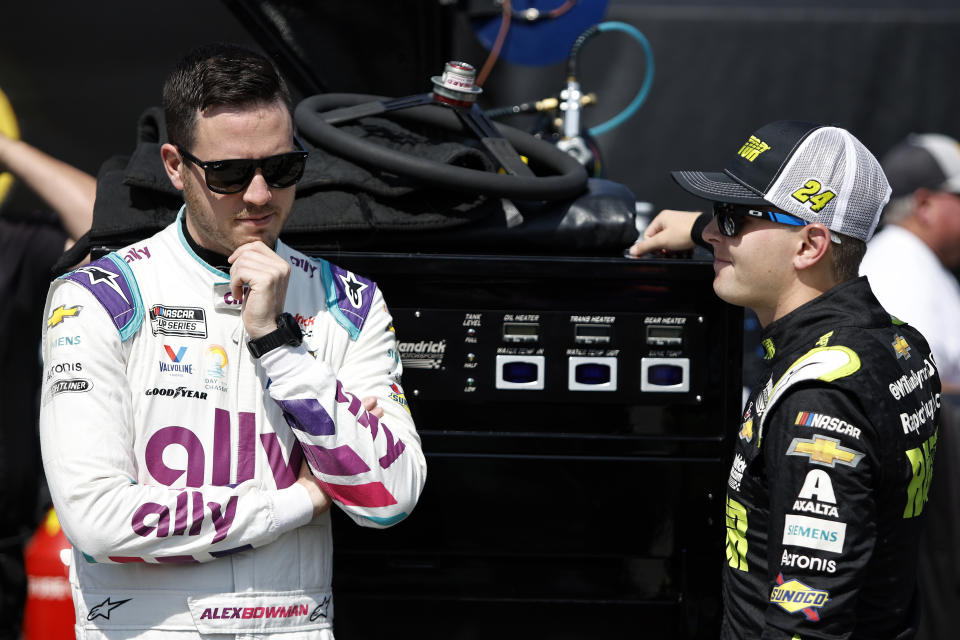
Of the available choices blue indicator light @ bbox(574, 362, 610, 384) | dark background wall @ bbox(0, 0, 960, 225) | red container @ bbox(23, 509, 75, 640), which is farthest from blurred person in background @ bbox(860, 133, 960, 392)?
red container @ bbox(23, 509, 75, 640)

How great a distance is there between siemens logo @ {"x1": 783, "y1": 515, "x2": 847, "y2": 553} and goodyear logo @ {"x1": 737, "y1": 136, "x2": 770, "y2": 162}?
645 mm

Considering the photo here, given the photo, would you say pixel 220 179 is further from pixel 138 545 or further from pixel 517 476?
pixel 517 476

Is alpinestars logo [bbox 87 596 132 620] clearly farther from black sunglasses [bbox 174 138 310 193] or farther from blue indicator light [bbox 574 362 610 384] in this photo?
blue indicator light [bbox 574 362 610 384]

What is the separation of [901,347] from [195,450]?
3.82 ft

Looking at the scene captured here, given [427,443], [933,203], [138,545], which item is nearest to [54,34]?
[427,443]

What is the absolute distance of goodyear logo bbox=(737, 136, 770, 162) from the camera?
1.76 metres

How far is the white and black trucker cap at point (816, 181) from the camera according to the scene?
1.68 m

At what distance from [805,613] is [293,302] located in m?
0.97

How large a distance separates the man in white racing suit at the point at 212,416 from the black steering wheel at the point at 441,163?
0.85ft

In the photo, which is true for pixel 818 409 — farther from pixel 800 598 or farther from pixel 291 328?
pixel 291 328

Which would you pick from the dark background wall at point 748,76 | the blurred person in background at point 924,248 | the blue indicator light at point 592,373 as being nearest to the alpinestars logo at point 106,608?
the blue indicator light at point 592,373

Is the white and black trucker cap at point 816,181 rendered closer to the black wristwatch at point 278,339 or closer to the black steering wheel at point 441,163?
the black steering wheel at point 441,163

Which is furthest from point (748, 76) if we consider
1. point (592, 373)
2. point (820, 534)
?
point (820, 534)

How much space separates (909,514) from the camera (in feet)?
5.30
